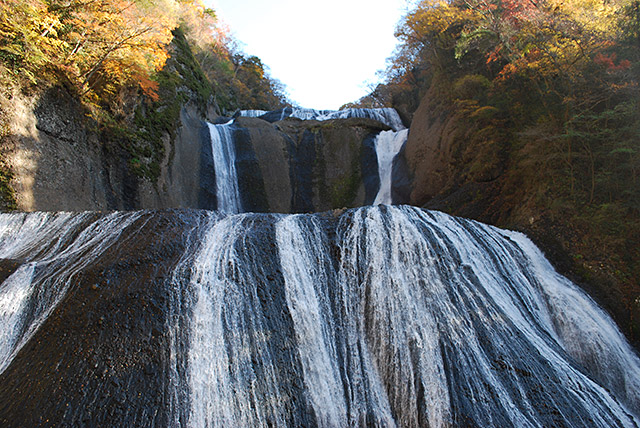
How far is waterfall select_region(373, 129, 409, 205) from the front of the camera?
13.0 meters

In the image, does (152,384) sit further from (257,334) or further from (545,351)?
(545,351)

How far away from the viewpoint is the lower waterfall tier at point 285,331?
341cm

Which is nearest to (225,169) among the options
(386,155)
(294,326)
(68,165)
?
(68,165)

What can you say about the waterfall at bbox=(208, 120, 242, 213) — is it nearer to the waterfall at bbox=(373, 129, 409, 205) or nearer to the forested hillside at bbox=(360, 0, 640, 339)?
the waterfall at bbox=(373, 129, 409, 205)

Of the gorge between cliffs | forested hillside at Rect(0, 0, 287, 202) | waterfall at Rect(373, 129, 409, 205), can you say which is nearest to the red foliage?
the gorge between cliffs

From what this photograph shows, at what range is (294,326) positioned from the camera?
4.20 metres

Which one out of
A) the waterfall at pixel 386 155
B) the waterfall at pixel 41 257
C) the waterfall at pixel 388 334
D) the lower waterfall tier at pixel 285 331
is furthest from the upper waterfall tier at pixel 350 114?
the waterfall at pixel 41 257

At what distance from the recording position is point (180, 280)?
14.0ft

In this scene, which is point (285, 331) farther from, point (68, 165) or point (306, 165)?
point (306, 165)

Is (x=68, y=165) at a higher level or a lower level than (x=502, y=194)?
higher

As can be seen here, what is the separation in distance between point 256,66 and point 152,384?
30.4 m

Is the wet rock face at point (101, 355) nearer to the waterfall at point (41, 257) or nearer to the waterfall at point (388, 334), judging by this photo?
the waterfall at point (41, 257)

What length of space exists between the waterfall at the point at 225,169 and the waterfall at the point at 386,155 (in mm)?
5590

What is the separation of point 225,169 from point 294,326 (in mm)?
9653
